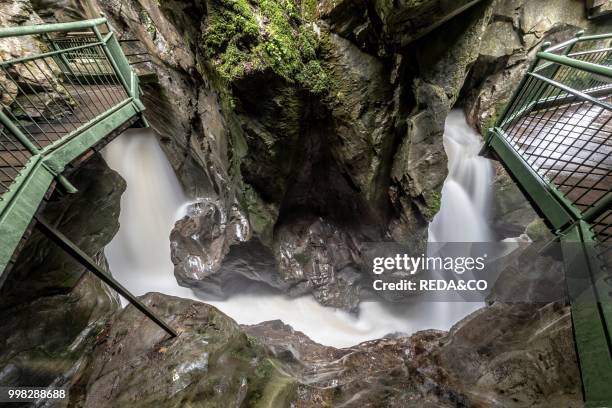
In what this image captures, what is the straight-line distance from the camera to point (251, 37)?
487 cm

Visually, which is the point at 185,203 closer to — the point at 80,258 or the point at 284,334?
the point at 284,334

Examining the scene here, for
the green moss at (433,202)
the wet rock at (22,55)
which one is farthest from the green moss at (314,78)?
the wet rock at (22,55)

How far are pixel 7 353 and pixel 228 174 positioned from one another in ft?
18.1

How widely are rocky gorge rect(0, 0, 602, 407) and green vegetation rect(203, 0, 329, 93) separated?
28 millimetres

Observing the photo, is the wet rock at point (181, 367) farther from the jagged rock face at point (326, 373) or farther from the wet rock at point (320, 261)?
the wet rock at point (320, 261)

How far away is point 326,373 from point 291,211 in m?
5.12

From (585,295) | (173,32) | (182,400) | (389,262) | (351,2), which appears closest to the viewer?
(585,295)

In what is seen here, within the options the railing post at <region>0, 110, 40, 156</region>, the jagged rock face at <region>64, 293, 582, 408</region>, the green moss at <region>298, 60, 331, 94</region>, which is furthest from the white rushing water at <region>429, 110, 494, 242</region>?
the railing post at <region>0, 110, 40, 156</region>

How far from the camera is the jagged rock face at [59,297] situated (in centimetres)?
456

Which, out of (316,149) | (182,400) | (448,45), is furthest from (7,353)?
(448,45)

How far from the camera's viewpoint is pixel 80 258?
311 cm

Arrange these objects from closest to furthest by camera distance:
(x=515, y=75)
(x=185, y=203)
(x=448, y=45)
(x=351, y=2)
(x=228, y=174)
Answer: (x=351, y=2) → (x=448, y=45) → (x=228, y=174) → (x=515, y=75) → (x=185, y=203)

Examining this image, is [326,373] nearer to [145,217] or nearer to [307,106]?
[307,106]

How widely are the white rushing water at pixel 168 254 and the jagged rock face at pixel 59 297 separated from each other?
4960mm
